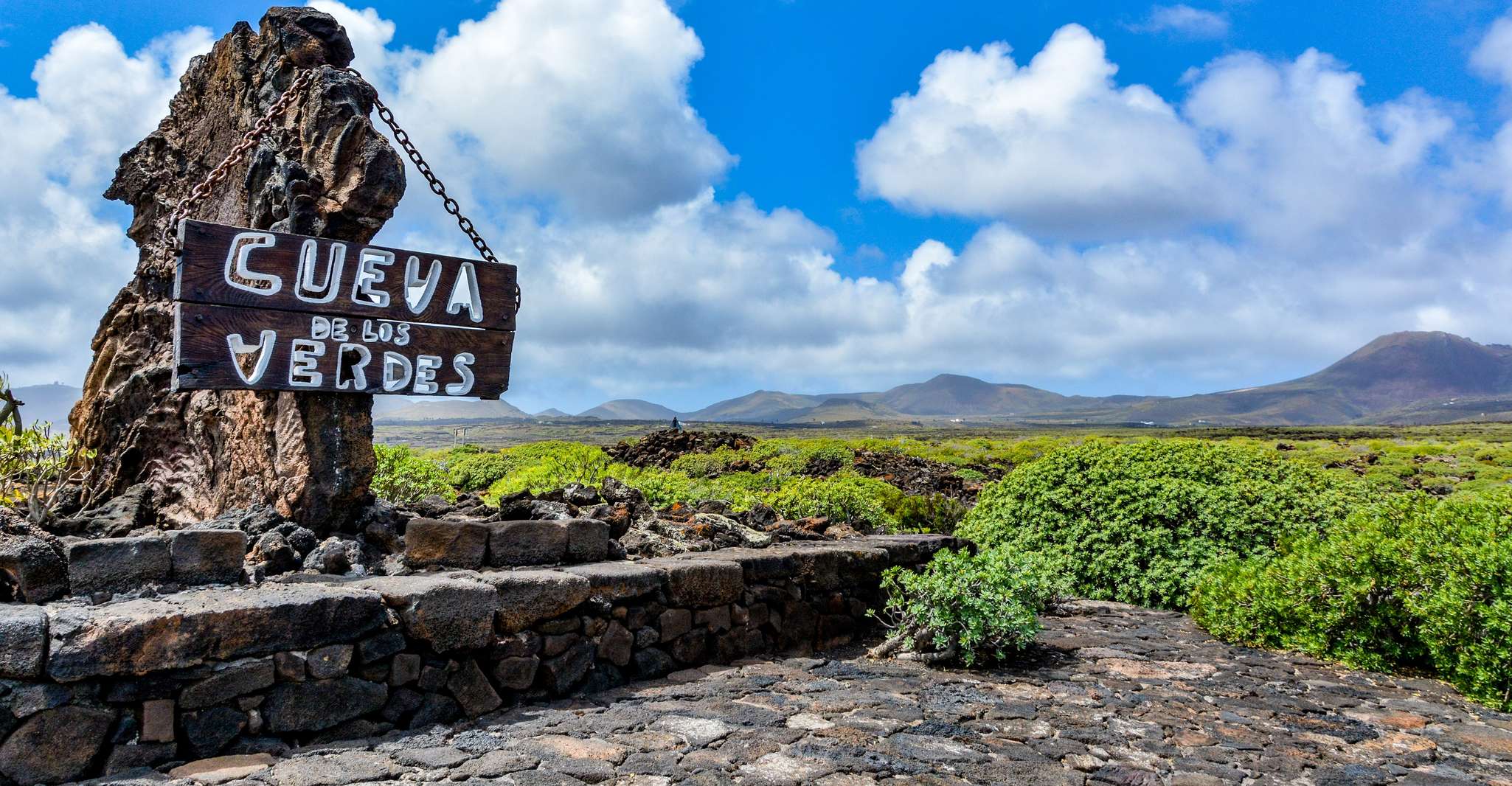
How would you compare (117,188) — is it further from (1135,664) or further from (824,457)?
(824,457)

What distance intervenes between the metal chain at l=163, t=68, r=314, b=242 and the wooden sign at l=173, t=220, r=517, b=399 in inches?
11.1

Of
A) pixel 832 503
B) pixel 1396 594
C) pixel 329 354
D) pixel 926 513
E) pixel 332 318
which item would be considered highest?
pixel 332 318

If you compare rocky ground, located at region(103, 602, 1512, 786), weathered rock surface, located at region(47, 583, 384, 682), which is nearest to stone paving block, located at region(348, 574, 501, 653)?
weathered rock surface, located at region(47, 583, 384, 682)

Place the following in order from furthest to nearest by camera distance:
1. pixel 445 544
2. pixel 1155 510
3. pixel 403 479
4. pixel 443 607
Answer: pixel 403 479 → pixel 1155 510 → pixel 445 544 → pixel 443 607

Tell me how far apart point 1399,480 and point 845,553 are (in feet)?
66.2

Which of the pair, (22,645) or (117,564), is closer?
(22,645)

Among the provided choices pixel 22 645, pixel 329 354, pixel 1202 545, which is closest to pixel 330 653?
pixel 22 645

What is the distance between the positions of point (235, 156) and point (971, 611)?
5518 millimetres

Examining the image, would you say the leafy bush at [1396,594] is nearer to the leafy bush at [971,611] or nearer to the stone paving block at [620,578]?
the leafy bush at [971,611]

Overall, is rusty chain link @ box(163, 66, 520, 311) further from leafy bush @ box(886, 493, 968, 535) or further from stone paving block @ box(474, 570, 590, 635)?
leafy bush @ box(886, 493, 968, 535)

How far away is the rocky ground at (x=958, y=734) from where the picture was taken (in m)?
3.89

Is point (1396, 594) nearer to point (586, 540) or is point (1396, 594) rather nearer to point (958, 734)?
point (958, 734)

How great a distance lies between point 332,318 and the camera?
5.48m

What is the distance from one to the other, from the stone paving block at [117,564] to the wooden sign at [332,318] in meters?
1.22
